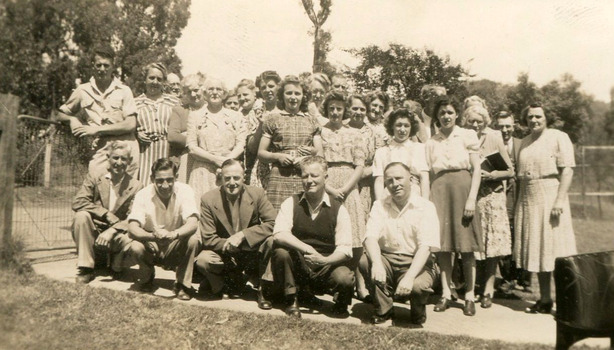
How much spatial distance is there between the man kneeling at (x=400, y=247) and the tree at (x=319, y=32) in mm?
2738

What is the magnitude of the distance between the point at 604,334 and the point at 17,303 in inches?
162

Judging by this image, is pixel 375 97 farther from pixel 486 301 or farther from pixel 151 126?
pixel 151 126

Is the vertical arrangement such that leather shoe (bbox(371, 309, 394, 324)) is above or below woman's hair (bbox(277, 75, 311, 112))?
below

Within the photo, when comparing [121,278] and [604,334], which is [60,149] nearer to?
[121,278]

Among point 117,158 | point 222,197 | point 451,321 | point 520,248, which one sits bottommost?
point 451,321

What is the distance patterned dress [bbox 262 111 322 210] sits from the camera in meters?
4.71

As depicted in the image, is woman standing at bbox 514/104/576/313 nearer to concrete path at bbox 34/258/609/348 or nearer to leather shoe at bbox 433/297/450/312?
concrete path at bbox 34/258/609/348

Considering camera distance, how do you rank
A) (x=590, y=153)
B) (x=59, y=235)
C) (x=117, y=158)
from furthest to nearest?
(x=590, y=153)
(x=59, y=235)
(x=117, y=158)

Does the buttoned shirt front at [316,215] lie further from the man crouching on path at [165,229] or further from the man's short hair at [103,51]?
the man's short hair at [103,51]

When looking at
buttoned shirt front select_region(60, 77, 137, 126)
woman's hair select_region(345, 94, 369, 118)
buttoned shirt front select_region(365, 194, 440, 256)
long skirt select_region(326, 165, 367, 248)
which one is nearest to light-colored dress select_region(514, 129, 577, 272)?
buttoned shirt front select_region(365, 194, 440, 256)

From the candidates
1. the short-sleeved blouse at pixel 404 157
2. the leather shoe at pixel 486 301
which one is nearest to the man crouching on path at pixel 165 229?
the short-sleeved blouse at pixel 404 157

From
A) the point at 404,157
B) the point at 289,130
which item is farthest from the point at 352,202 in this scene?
the point at 289,130

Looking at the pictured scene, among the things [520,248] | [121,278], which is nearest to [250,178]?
[121,278]

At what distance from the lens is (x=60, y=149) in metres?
5.82
